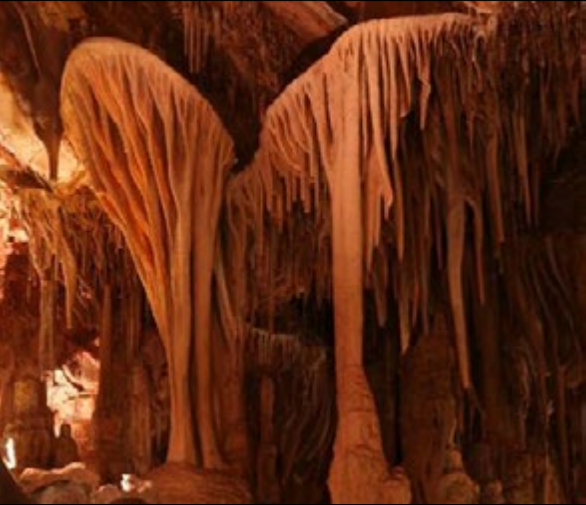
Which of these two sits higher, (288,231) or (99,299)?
(288,231)

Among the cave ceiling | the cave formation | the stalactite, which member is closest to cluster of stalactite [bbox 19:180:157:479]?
the cave formation

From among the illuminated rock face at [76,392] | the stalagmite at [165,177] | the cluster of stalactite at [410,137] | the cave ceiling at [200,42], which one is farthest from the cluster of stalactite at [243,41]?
the illuminated rock face at [76,392]

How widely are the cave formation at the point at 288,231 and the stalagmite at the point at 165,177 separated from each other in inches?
0.8

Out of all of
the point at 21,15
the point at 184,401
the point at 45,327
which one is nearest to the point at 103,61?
the point at 21,15

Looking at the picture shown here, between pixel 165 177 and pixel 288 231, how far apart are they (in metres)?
1.77

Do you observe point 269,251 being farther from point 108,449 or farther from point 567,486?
point 567,486

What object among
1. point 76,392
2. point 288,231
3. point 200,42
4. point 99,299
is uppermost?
point 200,42

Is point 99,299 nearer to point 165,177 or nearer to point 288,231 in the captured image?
point 288,231

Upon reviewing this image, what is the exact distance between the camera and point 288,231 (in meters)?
11.4

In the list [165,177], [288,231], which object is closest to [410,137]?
[288,231]

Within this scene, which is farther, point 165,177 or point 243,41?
point 243,41

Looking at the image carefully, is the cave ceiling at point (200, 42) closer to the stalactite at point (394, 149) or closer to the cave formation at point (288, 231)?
the cave formation at point (288, 231)

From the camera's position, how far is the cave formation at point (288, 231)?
9.41m

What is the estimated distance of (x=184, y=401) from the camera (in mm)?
9531
